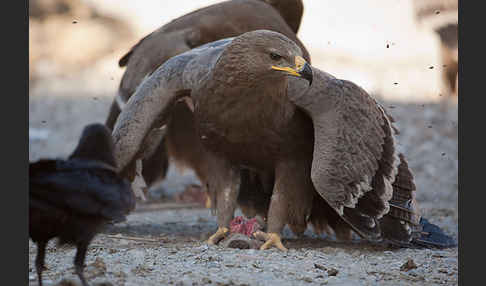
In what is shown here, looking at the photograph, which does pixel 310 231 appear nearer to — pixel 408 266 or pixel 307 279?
pixel 408 266

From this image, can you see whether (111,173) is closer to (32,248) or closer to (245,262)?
(245,262)

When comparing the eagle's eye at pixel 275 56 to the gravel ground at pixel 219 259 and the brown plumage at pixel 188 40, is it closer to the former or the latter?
the gravel ground at pixel 219 259

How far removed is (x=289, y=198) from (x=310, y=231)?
157 cm

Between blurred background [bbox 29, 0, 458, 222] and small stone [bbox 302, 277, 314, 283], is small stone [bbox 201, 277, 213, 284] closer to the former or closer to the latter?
small stone [bbox 302, 277, 314, 283]

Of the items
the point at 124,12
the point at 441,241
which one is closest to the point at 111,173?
the point at 441,241

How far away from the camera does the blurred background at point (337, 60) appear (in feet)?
24.2

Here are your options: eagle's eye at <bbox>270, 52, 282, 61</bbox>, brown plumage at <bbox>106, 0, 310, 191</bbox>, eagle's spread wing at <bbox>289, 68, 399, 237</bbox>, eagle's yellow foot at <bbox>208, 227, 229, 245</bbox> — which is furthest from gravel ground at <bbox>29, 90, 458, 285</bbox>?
eagle's eye at <bbox>270, 52, 282, 61</bbox>

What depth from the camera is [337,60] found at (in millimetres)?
11375

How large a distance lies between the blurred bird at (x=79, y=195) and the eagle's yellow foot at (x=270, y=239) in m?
1.80

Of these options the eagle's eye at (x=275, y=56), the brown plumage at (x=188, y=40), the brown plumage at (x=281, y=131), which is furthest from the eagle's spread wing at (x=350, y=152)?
the brown plumage at (x=188, y=40)

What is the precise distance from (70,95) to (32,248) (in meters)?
9.84

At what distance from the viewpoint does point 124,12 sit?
13688 mm

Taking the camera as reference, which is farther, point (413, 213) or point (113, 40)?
point (113, 40)

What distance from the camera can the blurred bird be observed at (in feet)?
10.3
